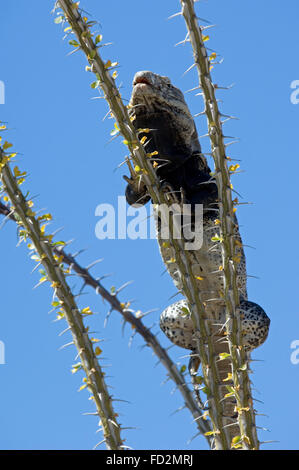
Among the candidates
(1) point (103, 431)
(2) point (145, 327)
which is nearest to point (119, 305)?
(2) point (145, 327)

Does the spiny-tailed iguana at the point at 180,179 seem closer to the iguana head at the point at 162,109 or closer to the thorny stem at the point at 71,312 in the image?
the iguana head at the point at 162,109

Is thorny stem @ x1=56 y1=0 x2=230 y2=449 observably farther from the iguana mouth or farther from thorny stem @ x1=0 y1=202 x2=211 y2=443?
the iguana mouth

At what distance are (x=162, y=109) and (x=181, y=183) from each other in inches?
24.7

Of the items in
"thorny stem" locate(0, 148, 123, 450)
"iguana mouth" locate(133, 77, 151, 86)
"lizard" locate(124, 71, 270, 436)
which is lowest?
"thorny stem" locate(0, 148, 123, 450)

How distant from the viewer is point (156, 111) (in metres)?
7.80

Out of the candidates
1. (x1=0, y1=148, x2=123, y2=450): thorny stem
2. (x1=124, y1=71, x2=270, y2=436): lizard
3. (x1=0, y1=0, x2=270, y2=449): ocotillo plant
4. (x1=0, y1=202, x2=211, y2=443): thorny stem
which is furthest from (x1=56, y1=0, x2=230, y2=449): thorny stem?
(x1=124, y1=71, x2=270, y2=436): lizard

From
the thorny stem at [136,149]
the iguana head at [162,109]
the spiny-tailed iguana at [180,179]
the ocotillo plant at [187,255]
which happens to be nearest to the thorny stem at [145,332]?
the ocotillo plant at [187,255]

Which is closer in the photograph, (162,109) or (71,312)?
(71,312)

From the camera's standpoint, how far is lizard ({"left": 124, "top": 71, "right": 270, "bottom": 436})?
7625 millimetres

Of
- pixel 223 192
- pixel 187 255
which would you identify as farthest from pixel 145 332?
pixel 223 192

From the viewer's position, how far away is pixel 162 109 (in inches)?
307

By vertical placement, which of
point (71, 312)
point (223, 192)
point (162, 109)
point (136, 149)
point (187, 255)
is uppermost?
point (162, 109)

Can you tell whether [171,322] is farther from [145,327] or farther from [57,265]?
[57,265]

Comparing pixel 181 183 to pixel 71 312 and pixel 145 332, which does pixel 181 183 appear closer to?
pixel 145 332
